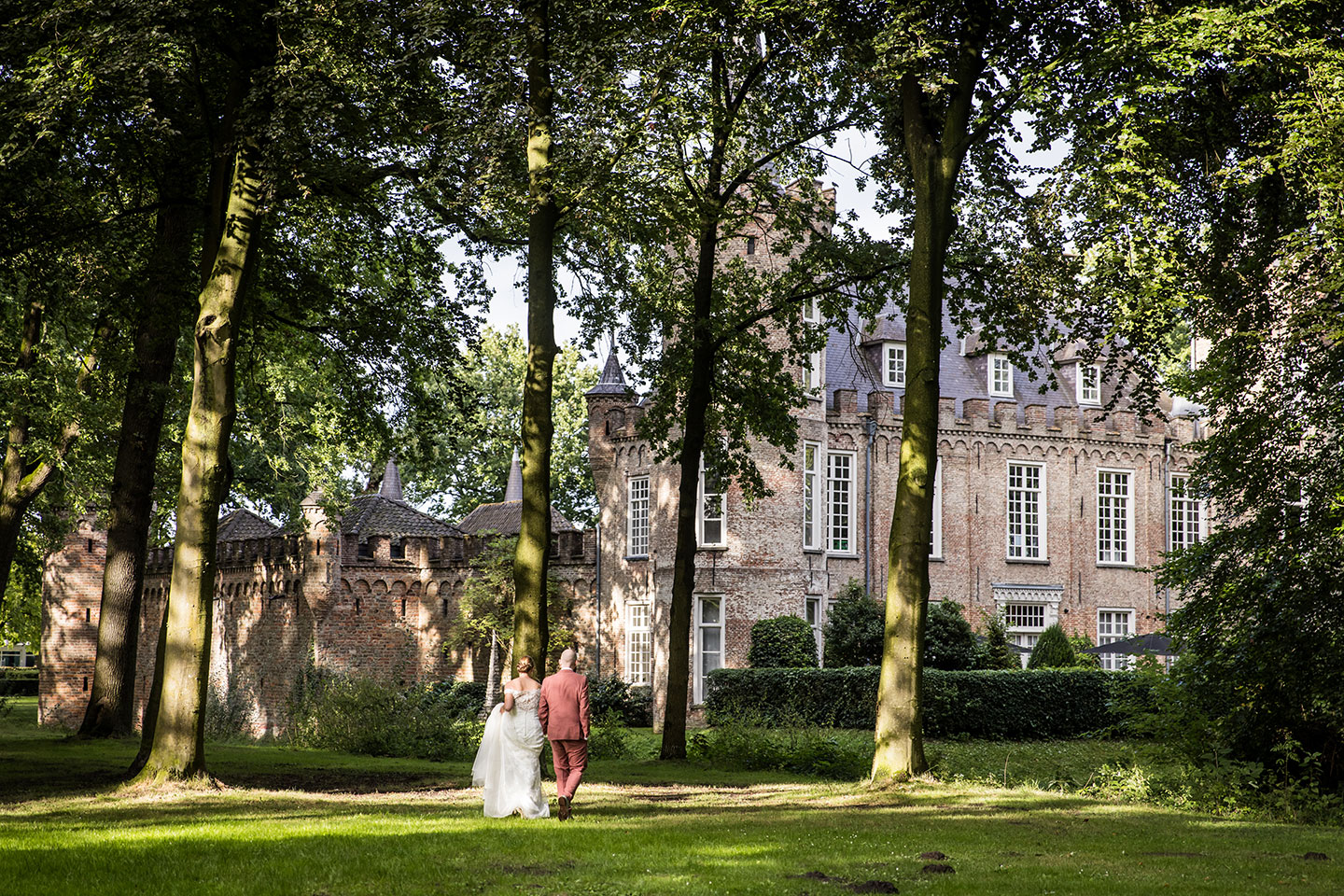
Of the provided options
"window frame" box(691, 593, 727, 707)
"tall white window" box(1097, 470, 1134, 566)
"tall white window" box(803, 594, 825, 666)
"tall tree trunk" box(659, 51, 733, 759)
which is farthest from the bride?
"tall white window" box(1097, 470, 1134, 566)

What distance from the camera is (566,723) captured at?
10578 millimetres

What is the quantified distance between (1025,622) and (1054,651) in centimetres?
296

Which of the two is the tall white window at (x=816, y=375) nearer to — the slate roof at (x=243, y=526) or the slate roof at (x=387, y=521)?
the slate roof at (x=387, y=521)

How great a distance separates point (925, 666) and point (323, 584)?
15.0 metres

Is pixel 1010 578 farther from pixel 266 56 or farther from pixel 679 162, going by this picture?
pixel 266 56

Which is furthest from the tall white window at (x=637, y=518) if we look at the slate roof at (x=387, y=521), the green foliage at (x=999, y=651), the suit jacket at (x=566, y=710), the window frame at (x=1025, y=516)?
the suit jacket at (x=566, y=710)

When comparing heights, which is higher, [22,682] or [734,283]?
[734,283]

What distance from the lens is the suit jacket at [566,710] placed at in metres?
10.6

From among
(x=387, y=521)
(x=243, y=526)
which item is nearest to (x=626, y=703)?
(x=387, y=521)

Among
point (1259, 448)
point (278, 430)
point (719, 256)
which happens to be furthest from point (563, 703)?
point (719, 256)

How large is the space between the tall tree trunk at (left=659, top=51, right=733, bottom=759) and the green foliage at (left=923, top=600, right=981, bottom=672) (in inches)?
415

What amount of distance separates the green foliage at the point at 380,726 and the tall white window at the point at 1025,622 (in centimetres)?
1663

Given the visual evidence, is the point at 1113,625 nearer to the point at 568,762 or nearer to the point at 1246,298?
the point at 1246,298

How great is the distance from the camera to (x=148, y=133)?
14891 mm
